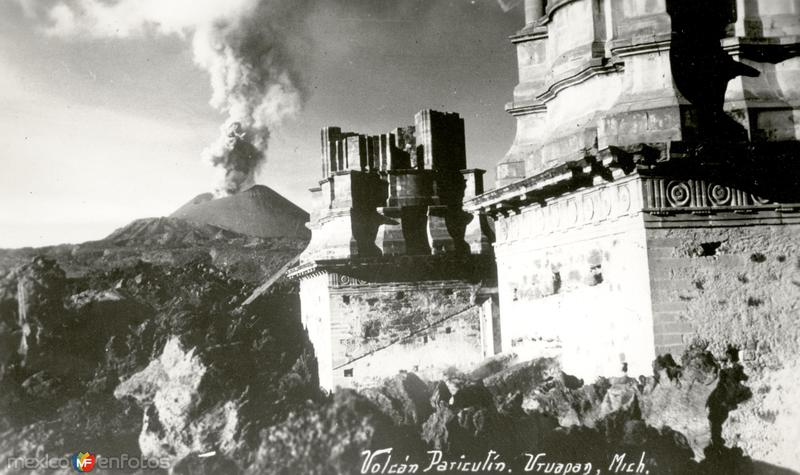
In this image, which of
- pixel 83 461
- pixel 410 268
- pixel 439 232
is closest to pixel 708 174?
pixel 439 232

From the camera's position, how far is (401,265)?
17156 millimetres

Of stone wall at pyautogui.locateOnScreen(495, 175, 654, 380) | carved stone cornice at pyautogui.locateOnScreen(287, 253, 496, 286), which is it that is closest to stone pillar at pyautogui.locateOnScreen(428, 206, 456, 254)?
carved stone cornice at pyautogui.locateOnScreen(287, 253, 496, 286)

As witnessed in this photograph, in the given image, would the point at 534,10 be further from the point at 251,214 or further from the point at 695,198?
the point at 251,214

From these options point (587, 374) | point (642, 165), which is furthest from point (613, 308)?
point (642, 165)

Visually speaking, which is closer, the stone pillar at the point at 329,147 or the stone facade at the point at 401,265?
the stone facade at the point at 401,265

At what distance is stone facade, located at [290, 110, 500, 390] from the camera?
669 inches

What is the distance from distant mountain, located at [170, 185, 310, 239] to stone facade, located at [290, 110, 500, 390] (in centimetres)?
2104

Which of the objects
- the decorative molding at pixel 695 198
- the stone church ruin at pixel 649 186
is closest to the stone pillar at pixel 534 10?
the stone church ruin at pixel 649 186

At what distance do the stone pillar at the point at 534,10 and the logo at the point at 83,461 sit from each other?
35.8ft

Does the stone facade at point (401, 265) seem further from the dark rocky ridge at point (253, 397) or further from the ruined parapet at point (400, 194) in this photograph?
the dark rocky ridge at point (253, 397)

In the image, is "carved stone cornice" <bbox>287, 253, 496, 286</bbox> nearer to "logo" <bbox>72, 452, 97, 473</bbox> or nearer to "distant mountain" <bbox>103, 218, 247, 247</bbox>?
"logo" <bbox>72, 452, 97, 473</bbox>

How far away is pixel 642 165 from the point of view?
9250 millimetres

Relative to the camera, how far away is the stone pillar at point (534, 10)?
14.1m

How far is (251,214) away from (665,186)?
32702 millimetres
